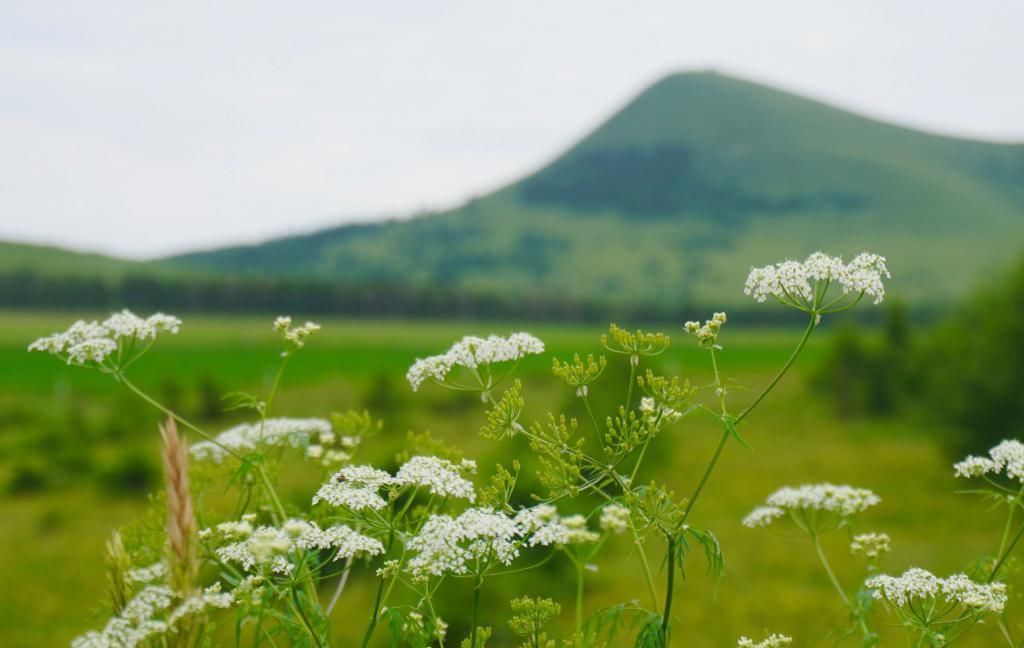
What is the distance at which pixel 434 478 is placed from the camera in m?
3.46

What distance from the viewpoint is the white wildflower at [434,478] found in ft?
11.2

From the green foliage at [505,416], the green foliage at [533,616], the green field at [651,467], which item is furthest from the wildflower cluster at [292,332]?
the green foliage at [533,616]

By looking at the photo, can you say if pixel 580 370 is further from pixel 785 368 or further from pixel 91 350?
pixel 91 350

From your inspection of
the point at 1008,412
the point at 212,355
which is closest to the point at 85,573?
the point at 1008,412

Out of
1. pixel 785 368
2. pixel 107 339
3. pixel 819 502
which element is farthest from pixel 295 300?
pixel 785 368

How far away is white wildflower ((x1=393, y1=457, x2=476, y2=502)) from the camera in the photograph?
11.2 feet

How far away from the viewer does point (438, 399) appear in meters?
61.0

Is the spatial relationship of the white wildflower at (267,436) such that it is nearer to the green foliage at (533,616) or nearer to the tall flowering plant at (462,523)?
the tall flowering plant at (462,523)

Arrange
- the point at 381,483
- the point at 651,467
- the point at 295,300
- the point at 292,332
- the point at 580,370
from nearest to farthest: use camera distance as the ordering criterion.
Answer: the point at 381,483, the point at 580,370, the point at 292,332, the point at 651,467, the point at 295,300

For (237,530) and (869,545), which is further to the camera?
(869,545)

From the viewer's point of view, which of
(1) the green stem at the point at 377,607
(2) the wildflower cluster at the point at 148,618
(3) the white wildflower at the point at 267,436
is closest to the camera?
(2) the wildflower cluster at the point at 148,618

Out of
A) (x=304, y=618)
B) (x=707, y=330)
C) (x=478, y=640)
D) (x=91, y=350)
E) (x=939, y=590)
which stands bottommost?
(x=939, y=590)

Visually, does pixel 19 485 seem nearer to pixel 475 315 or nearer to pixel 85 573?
pixel 85 573

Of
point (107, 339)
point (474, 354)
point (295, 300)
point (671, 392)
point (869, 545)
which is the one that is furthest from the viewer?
point (295, 300)
